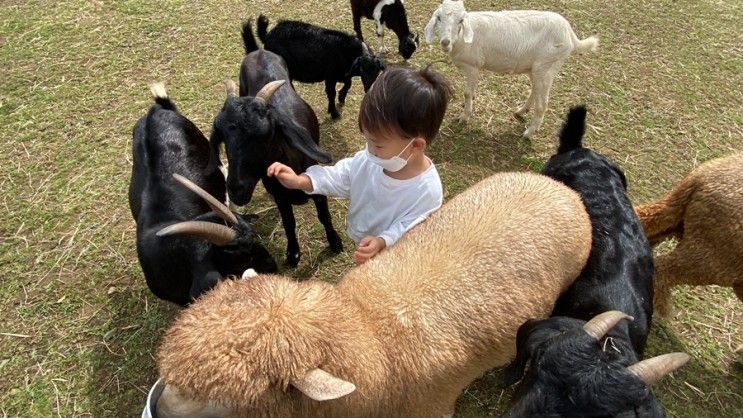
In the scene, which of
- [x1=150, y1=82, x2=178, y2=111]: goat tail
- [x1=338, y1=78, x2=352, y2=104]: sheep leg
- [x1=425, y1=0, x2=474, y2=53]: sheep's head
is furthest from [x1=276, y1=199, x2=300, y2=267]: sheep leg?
[x1=425, y1=0, x2=474, y2=53]: sheep's head

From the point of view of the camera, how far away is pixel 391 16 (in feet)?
23.0

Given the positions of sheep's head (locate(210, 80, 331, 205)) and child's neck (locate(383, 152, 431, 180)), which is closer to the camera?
child's neck (locate(383, 152, 431, 180))

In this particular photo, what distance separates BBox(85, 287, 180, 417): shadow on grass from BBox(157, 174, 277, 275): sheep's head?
1.22 metres

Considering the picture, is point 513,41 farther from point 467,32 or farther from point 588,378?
point 588,378

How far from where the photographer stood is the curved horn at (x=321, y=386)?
1.74 meters

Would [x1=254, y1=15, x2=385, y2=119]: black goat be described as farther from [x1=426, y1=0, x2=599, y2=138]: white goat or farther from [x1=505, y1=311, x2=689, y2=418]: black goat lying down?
[x1=505, y1=311, x2=689, y2=418]: black goat lying down

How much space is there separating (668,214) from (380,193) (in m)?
2.60

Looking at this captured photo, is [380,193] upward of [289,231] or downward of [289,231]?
upward

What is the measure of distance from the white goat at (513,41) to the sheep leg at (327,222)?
2.72 meters

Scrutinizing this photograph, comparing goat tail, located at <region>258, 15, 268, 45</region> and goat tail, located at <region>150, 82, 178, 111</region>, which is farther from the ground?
goat tail, located at <region>258, 15, 268, 45</region>

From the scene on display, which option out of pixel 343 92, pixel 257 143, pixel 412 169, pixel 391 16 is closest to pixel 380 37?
pixel 391 16

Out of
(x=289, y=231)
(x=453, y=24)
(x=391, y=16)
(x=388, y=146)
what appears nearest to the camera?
(x=388, y=146)

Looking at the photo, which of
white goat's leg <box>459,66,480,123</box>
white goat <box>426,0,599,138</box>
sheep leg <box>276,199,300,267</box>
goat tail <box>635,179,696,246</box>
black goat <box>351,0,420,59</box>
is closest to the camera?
goat tail <box>635,179,696,246</box>

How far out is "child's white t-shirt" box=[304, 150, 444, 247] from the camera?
116 inches
